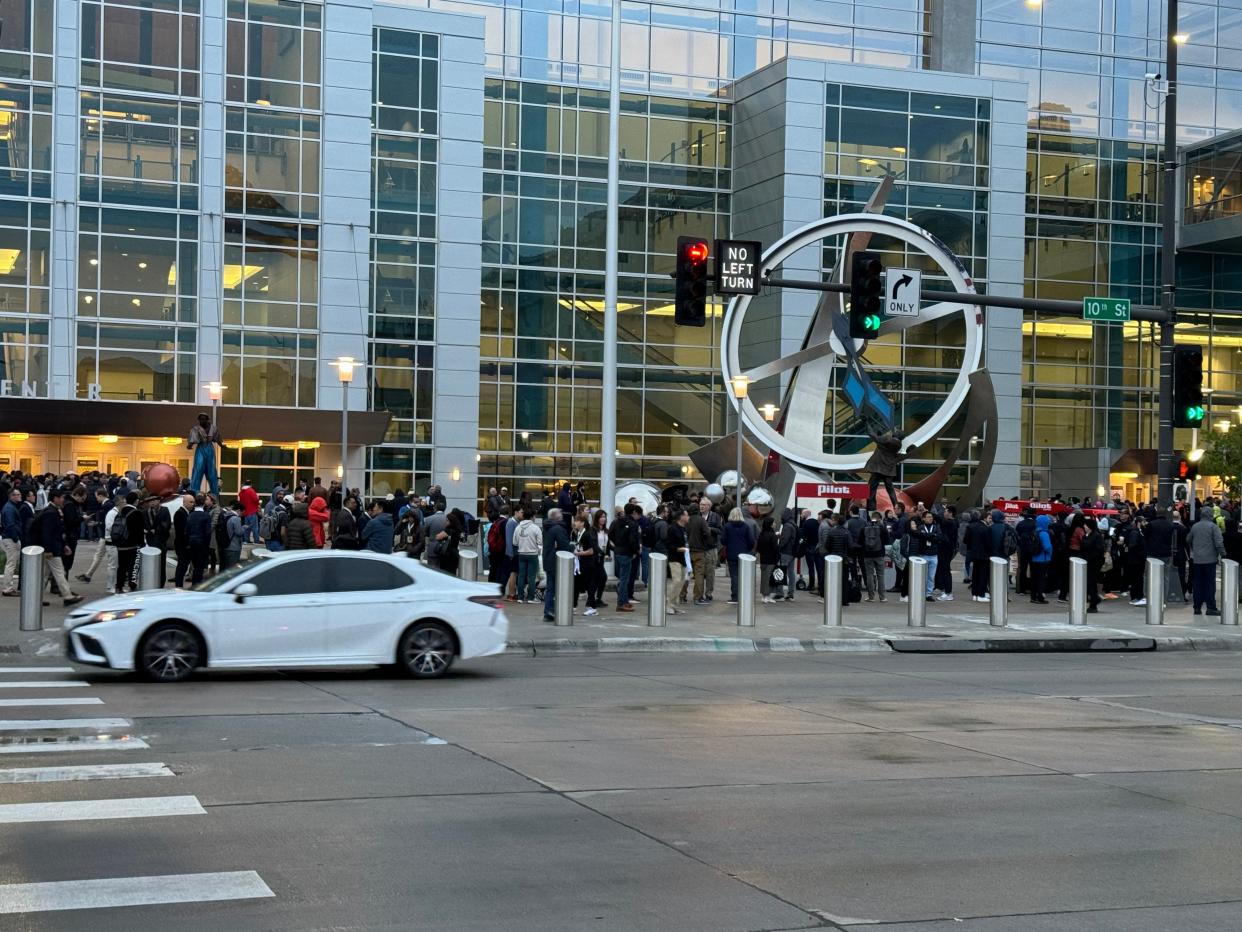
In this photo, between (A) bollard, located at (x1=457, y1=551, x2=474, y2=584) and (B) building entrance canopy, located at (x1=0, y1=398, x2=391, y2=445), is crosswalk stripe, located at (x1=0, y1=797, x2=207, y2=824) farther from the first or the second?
(B) building entrance canopy, located at (x1=0, y1=398, x2=391, y2=445)

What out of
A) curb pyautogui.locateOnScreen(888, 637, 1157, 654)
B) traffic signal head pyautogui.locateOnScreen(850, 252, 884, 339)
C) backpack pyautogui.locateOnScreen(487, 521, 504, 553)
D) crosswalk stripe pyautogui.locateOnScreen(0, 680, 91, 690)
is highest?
traffic signal head pyautogui.locateOnScreen(850, 252, 884, 339)

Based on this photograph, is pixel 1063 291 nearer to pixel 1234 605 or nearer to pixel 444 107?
pixel 444 107

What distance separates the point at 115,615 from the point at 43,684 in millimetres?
958

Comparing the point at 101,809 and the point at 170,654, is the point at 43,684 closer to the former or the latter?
the point at 170,654

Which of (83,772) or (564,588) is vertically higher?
(564,588)

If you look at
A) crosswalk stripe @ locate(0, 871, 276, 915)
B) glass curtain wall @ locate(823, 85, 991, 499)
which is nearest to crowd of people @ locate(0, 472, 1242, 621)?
crosswalk stripe @ locate(0, 871, 276, 915)

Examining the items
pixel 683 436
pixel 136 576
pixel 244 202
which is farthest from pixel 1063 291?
pixel 136 576

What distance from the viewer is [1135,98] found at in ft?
204

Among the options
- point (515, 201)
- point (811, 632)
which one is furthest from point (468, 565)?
point (515, 201)

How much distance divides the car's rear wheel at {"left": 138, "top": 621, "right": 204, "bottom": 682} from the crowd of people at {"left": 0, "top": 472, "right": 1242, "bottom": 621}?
6.39 metres

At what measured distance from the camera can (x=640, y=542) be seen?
84.2 ft

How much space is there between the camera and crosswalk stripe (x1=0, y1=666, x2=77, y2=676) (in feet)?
53.4

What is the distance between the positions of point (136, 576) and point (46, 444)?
2491 centimetres

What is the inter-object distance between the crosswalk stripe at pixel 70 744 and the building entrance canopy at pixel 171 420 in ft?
115
